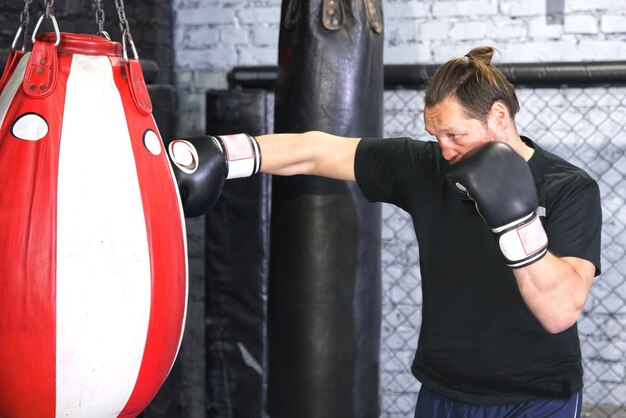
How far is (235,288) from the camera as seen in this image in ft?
9.86

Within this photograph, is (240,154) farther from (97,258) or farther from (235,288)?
(235,288)

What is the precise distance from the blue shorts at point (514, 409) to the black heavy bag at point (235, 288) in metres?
1.33

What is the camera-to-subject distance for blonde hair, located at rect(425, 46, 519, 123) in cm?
160

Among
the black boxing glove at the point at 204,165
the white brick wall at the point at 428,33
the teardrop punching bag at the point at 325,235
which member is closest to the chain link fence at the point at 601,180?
the white brick wall at the point at 428,33

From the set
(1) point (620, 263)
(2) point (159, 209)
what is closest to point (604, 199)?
(1) point (620, 263)

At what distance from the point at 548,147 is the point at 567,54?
1.12 ft

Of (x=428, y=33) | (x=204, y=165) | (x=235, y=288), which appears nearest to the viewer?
(x=204, y=165)

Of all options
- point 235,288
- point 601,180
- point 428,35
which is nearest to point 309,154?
point 235,288

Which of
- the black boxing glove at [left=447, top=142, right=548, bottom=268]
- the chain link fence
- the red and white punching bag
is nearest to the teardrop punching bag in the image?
the black boxing glove at [left=447, top=142, right=548, bottom=268]

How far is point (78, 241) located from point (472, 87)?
79 centimetres

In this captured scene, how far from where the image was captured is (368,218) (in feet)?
7.51

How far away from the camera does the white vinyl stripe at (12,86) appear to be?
1360 mm

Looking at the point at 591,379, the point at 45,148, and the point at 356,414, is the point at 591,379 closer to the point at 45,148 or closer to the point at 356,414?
the point at 356,414

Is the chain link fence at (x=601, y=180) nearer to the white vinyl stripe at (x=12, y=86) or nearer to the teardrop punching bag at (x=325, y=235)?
the teardrop punching bag at (x=325, y=235)
